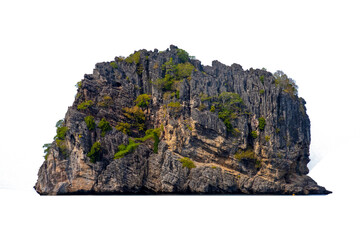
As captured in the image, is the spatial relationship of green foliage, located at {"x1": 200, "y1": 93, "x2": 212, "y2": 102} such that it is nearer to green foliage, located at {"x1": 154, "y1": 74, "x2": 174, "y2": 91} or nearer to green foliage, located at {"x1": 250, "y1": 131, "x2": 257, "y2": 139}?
green foliage, located at {"x1": 154, "y1": 74, "x2": 174, "y2": 91}

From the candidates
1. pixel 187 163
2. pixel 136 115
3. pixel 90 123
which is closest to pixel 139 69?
pixel 136 115

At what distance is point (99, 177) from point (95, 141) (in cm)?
382

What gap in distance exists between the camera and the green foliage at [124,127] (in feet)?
127

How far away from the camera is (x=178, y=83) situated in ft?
132

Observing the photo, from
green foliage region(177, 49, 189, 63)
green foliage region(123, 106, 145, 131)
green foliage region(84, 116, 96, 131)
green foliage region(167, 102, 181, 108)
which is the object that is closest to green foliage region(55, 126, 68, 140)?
green foliage region(84, 116, 96, 131)

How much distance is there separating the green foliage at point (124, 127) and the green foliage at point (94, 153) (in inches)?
138

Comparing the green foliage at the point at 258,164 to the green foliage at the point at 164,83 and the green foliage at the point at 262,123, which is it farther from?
the green foliage at the point at 164,83

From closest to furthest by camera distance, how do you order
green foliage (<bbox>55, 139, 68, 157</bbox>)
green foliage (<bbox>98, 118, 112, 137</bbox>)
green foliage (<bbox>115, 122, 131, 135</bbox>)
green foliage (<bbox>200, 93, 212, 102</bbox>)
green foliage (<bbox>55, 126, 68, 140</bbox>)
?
green foliage (<bbox>55, 139, 68, 157</bbox>)
green foliage (<bbox>98, 118, 112, 137</bbox>)
green foliage (<bbox>55, 126, 68, 140</bbox>)
green foliage (<bbox>200, 93, 212, 102</bbox>)
green foliage (<bbox>115, 122, 131, 135</bbox>)

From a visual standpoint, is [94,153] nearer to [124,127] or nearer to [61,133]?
[61,133]

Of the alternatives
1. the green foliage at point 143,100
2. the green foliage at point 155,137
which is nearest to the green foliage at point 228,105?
the green foliage at point 155,137

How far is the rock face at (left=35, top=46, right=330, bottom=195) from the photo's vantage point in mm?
35594

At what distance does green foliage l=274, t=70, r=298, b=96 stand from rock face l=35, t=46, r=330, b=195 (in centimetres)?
14

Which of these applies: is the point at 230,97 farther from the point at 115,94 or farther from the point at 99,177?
the point at 99,177

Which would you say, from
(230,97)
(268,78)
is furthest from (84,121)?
(268,78)
